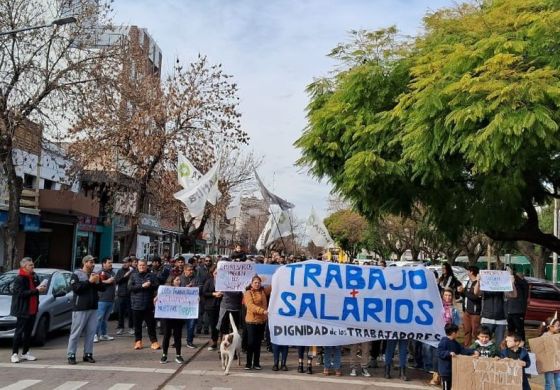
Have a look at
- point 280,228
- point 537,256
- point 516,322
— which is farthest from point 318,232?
point 537,256

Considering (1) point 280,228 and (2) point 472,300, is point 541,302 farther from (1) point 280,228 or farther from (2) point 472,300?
(1) point 280,228

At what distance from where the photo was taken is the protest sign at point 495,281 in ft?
40.8

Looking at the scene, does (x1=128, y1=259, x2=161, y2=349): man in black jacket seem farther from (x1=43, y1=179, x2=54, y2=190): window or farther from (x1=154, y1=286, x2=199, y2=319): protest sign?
(x1=43, y1=179, x2=54, y2=190): window

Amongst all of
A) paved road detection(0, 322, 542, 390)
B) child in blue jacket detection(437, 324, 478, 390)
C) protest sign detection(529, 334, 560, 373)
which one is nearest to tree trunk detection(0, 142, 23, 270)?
paved road detection(0, 322, 542, 390)

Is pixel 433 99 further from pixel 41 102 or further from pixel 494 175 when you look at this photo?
pixel 41 102

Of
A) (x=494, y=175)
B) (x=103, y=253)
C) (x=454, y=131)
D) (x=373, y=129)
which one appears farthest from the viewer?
(x=103, y=253)

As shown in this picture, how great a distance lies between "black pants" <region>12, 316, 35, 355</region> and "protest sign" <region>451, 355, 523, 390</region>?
23.9ft

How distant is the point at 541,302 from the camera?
21047 mm

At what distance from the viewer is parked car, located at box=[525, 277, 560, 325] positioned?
68.3ft

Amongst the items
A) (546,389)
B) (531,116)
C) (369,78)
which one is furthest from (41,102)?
(546,389)

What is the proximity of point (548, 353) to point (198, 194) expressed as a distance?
9635mm

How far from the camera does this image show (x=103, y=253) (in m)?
37.9

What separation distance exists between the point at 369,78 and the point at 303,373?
695 centimetres

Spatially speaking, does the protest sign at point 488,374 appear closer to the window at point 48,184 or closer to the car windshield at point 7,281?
the car windshield at point 7,281
